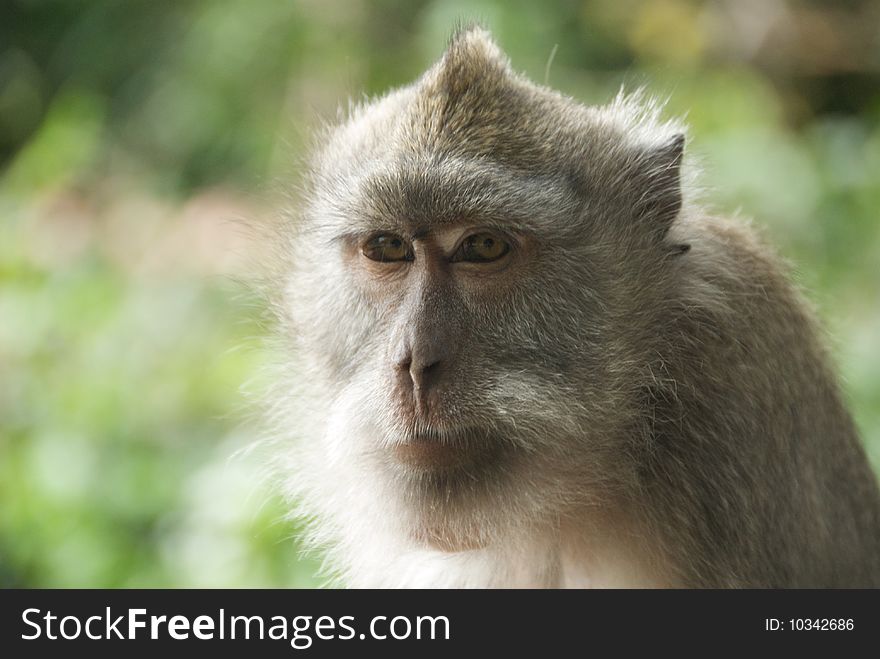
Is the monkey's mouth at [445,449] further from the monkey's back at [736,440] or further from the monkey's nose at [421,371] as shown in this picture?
the monkey's back at [736,440]

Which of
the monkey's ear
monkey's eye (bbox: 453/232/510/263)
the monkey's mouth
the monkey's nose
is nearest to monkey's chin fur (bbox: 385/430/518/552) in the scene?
the monkey's mouth

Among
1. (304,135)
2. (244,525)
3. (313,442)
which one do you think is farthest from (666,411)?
(244,525)

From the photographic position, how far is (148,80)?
32.9ft

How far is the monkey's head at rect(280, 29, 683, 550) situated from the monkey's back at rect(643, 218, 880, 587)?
0.39 ft

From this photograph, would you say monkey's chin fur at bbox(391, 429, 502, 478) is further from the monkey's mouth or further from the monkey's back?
the monkey's back

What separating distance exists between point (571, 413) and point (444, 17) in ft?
16.9

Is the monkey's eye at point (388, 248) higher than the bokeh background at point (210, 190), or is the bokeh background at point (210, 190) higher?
the bokeh background at point (210, 190)

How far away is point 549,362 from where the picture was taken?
3160 millimetres

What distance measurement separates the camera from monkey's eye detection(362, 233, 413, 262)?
3.28 m

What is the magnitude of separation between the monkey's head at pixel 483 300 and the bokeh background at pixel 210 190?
0.61m

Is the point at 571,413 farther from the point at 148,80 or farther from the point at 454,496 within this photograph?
the point at 148,80

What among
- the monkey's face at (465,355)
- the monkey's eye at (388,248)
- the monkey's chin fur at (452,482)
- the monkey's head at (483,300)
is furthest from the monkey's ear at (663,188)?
the monkey's chin fur at (452,482)

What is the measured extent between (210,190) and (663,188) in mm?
6048

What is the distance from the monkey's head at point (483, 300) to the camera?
118 inches
